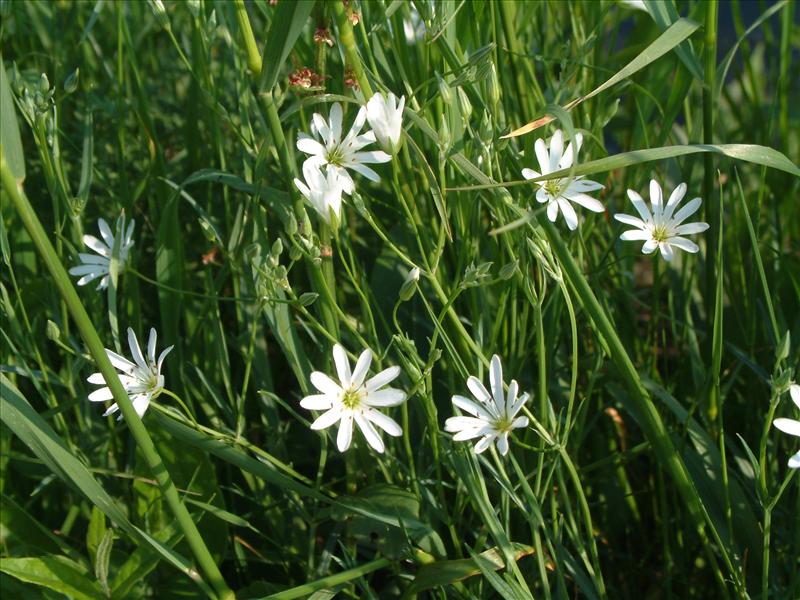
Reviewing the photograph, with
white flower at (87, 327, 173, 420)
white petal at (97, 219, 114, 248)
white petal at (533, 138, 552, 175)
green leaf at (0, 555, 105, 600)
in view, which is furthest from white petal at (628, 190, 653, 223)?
green leaf at (0, 555, 105, 600)

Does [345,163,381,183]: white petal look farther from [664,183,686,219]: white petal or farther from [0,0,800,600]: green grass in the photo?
[664,183,686,219]: white petal

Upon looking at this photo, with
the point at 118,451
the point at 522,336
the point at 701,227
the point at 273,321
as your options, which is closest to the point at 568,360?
the point at 522,336

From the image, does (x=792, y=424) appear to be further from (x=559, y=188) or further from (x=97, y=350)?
(x=97, y=350)

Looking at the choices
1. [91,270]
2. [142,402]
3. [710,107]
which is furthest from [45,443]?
[710,107]

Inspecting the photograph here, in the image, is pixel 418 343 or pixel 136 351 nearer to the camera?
pixel 136 351

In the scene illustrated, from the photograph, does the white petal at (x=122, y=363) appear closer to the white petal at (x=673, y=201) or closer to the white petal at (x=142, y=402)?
the white petal at (x=142, y=402)

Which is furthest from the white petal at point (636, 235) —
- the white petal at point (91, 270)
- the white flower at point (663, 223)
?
the white petal at point (91, 270)
